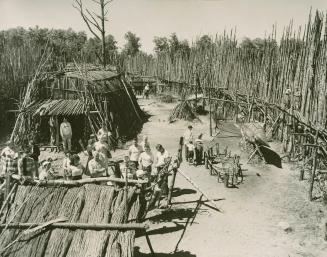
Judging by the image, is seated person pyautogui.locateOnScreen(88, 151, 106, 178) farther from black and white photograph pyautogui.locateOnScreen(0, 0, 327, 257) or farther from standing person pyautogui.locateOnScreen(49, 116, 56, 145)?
standing person pyautogui.locateOnScreen(49, 116, 56, 145)

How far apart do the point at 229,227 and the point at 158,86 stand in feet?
82.4

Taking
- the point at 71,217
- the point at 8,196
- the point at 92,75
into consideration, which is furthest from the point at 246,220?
the point at 92,75

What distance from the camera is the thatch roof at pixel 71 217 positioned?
650 centimetres

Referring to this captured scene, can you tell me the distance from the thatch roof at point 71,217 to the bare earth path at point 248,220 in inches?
100.0

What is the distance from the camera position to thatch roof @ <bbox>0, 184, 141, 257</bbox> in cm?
650

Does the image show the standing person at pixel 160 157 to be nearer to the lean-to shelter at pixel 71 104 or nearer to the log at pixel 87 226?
the log at pixel 87 226

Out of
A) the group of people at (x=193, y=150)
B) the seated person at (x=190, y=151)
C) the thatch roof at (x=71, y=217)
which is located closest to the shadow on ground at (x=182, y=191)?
the group of people at (x=193, y=150)

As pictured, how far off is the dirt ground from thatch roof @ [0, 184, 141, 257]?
2.52 m

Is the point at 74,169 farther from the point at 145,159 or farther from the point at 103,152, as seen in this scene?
the point at 145,159

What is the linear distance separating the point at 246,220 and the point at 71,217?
5675 millimetres

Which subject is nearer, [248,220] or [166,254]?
[166,254]

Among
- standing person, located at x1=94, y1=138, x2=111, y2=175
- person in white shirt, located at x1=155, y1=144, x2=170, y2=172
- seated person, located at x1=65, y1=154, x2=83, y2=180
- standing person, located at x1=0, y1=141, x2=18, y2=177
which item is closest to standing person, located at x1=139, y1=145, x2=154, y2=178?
person in white shirt, located at x1=155, y1=144, x2=170, y2=172

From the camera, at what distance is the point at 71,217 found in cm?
697

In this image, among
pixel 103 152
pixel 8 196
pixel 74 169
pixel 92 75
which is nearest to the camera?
pixel 8 196
